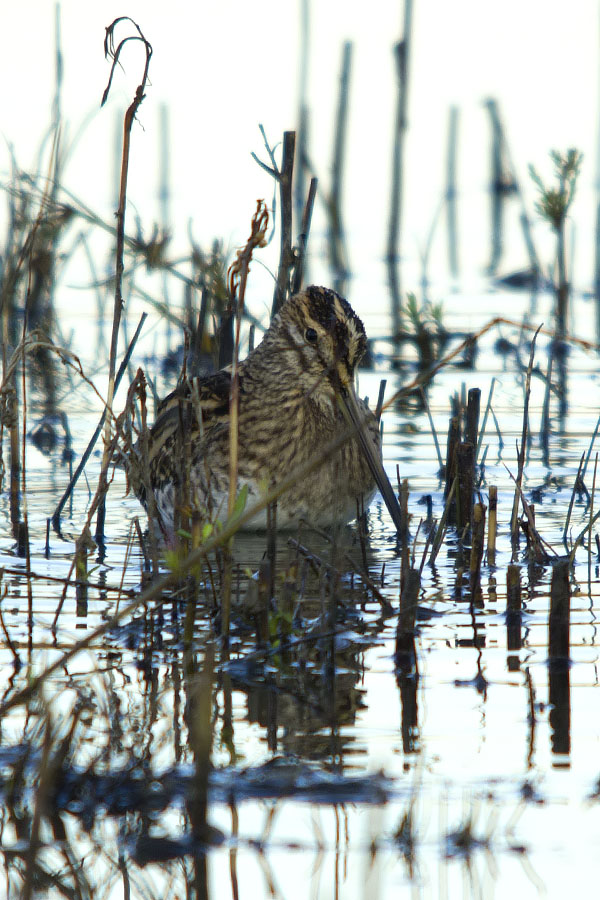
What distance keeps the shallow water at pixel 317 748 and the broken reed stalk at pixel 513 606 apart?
0.04 meters

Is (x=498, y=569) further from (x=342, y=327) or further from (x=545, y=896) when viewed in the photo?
(x=545, y=896)

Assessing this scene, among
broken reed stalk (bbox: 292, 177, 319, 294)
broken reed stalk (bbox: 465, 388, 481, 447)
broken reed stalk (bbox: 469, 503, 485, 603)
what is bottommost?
broken reed stalk (bbox: 469, 503, 485, 603)

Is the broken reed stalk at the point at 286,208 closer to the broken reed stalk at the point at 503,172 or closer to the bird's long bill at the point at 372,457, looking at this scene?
the bird's long bill at the point at 372,457

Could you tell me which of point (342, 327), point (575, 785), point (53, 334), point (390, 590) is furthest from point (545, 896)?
point (53, 334)

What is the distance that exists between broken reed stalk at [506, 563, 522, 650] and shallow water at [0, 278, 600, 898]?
43mm

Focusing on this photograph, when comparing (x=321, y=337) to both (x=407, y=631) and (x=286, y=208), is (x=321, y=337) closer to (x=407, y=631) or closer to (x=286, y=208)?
(x=286, y=208)

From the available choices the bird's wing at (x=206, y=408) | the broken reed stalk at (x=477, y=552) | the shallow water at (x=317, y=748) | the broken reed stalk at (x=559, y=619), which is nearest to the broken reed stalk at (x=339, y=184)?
the bird's wing at (x=206, y=408)

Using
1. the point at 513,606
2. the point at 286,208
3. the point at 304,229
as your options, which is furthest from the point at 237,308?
the point at 304,229

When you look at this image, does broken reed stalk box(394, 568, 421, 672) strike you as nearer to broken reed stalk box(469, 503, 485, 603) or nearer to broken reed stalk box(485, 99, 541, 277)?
broken reed stalk box(469, 503, 485, 603)

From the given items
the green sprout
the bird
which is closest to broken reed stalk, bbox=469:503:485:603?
the bird

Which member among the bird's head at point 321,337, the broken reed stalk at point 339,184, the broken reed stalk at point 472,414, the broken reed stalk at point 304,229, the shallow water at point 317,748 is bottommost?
the shallow water at point 317,748

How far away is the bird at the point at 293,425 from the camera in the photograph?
6.14 meters

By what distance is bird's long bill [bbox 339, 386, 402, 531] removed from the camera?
5973mm

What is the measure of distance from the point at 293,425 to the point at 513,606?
2.15 m
